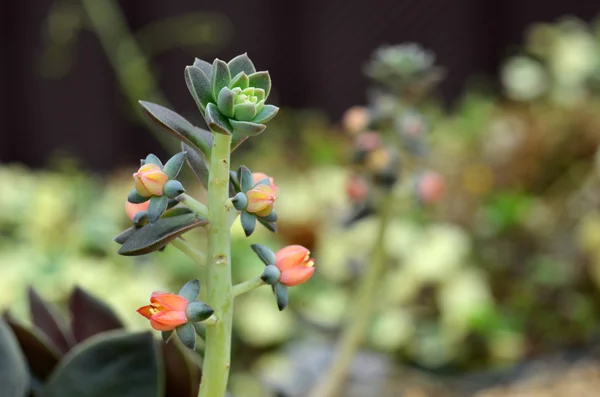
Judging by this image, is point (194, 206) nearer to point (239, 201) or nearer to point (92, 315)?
point (239, 201)

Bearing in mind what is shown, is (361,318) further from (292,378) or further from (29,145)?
(29,145)

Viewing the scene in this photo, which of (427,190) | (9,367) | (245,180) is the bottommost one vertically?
(9,367)


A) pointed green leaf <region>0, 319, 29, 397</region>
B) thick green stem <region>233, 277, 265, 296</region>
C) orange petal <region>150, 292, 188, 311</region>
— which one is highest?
thick green stem <region>233, 277, 265, 296</region>

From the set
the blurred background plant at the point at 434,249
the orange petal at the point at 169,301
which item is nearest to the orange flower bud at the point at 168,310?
the orange petal at the point at 169,301

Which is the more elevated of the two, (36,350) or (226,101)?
(226,101)

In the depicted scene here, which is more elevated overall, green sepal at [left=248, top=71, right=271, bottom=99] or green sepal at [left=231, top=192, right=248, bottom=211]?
green sepal at [left=248, top=71, right=271, bottom=99]

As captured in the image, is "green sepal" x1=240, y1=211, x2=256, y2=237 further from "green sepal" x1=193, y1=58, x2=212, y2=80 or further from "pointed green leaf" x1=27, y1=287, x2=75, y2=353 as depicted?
"pointed green leaf" x1=27, y1=287, x2=75, y2=353

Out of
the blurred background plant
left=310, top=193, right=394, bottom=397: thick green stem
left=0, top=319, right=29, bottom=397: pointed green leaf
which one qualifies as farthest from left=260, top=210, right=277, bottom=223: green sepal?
the blurred background plant

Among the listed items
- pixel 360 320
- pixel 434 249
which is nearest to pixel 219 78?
pixel 360 320
